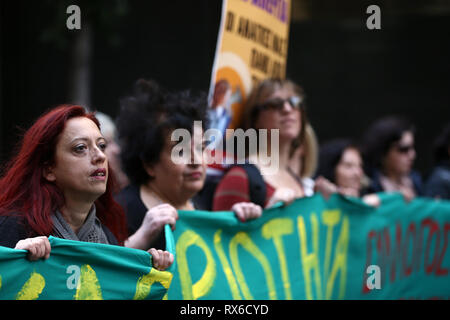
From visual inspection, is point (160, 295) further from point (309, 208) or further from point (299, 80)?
point (299, 80)

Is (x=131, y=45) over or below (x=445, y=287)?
over

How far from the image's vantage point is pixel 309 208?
4527mm

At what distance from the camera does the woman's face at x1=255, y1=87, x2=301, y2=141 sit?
14.9 ft

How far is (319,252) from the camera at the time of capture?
14.9 feet

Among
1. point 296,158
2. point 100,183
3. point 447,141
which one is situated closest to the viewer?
point 100,183

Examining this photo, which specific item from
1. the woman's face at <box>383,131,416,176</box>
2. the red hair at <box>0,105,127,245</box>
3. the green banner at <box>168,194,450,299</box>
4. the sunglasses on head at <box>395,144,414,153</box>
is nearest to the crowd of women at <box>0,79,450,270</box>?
the red hair at <box>0,105,127,245</box>

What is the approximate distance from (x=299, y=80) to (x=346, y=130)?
1.02 meters

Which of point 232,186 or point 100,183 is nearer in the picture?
point 100,183

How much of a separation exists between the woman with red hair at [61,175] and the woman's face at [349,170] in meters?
3.60

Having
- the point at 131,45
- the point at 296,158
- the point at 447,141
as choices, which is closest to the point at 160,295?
the point at 296,158

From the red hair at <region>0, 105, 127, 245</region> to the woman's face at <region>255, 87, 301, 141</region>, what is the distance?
188 cm

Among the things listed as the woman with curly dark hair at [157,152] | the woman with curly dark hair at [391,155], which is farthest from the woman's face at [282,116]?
the woman with curly dark hair at [391,155]

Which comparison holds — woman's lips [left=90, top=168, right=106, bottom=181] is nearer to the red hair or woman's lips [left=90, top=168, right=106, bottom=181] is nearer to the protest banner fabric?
the red hair

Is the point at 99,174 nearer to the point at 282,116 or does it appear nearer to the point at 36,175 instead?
the point at 36,175
